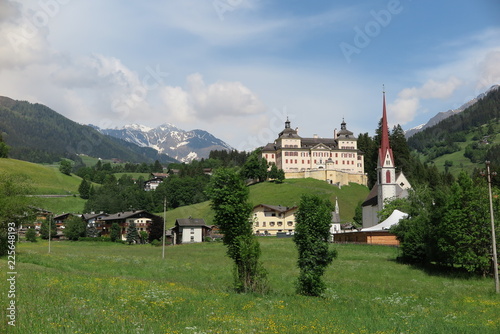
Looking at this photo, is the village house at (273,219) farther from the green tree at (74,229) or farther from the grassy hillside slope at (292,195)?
the green tree at (74,229)

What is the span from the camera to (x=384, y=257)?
165 ft

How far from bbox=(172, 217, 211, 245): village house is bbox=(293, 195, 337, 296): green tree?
243 feet

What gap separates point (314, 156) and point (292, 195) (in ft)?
116

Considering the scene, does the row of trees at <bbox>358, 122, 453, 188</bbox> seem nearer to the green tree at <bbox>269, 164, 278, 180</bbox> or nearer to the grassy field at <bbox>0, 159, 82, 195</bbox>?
the green tree at <bbox>269, 164, 278, 180</bbox>

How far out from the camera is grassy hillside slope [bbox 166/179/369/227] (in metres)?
114

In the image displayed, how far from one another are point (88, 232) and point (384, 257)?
83898 millimetres

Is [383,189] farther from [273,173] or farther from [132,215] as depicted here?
[132,215]

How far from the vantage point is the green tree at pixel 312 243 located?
26438mm

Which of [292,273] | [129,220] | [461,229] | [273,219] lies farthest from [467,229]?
[129,220]

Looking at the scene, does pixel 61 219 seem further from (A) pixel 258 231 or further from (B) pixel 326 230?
(B) pixel 326 230

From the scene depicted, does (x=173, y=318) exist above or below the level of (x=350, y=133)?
below

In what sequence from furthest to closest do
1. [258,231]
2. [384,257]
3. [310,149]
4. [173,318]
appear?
[310,149] < [258,231] < [384,257] < [173,318]

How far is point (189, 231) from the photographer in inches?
3959

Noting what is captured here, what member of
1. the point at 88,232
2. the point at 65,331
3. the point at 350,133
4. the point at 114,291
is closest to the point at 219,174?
the point at 114,291
